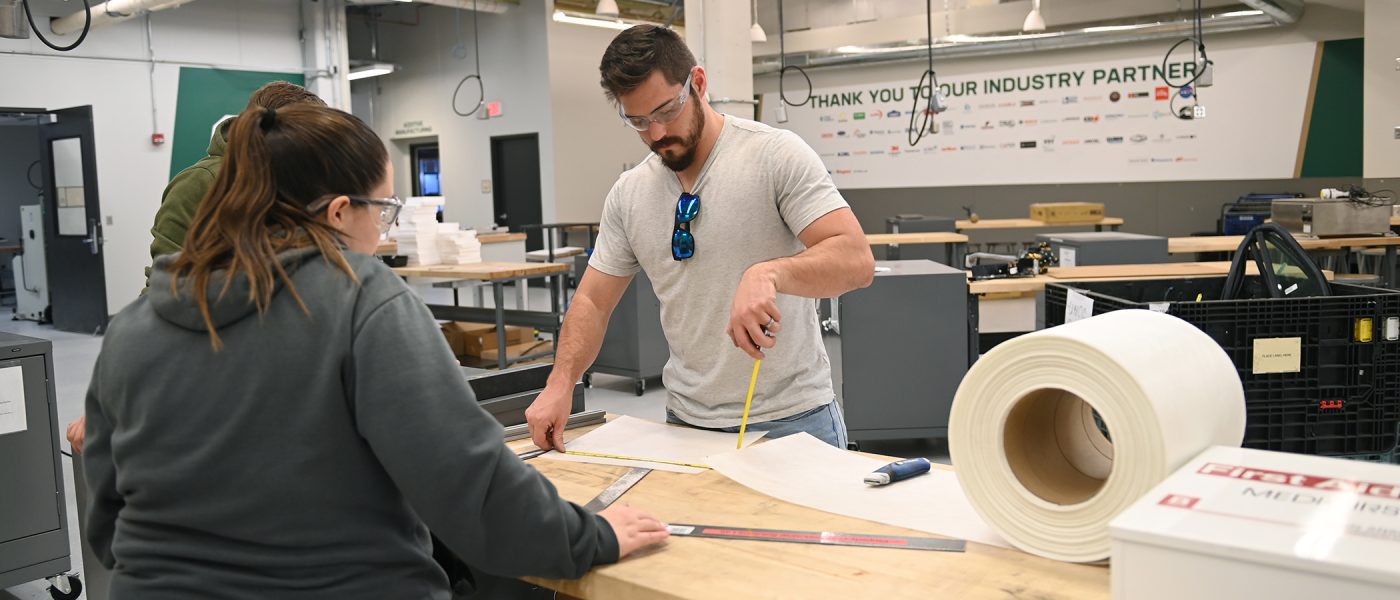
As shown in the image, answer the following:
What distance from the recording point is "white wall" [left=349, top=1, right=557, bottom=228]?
1213cm

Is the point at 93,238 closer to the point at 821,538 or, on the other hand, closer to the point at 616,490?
the point at 616,490

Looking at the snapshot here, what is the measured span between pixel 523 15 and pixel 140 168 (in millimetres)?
4383

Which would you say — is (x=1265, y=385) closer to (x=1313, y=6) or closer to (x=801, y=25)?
(x=1313, y=6)

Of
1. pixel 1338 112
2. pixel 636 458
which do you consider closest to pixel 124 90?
pixel 636 458

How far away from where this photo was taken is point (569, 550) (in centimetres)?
118

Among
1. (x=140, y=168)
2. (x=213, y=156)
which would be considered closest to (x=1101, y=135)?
(x=140, y=168)

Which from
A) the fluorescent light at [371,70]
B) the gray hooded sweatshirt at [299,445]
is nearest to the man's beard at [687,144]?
the gray hooded sweatshirt at [299,445]

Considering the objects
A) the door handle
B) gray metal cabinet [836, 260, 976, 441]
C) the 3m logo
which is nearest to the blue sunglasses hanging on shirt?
the 3m logo

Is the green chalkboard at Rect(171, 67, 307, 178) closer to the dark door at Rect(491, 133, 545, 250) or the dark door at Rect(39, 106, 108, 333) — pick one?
the dark door at Rect(39, 106, 108, 333)

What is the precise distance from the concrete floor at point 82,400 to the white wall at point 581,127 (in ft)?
16.9

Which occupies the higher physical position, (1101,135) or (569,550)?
(1101,135)

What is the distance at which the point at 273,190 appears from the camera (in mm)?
1119

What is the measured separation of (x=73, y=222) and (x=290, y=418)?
10639 mm

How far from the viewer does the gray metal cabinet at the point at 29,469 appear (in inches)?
120
